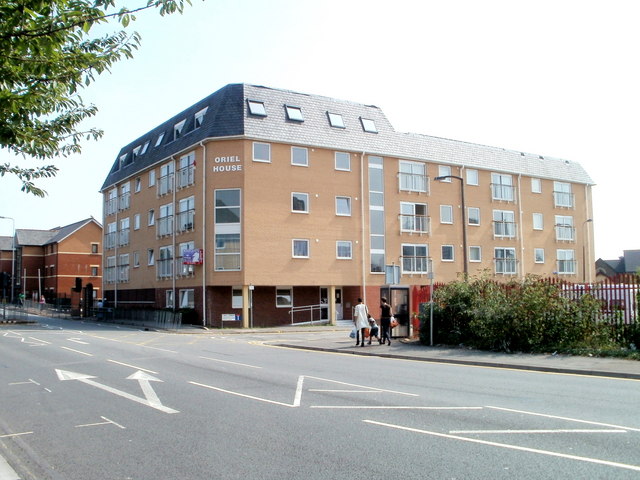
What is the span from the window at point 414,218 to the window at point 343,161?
190 inches

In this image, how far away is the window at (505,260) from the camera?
45.6 meters

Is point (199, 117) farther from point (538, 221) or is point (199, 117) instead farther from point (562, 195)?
point (562, 195)

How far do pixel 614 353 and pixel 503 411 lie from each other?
8409mm

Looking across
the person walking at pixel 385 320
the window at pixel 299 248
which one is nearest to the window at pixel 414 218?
the window at pixel 299 248

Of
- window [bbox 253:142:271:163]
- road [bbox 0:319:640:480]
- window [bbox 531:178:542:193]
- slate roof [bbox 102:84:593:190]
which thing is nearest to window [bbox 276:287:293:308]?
window [bbox 253:142:271:163]

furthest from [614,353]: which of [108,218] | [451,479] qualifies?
[108,218]

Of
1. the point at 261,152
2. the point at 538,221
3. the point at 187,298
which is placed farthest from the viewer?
the point at 538,221

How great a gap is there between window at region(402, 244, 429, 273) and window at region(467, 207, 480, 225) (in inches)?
185

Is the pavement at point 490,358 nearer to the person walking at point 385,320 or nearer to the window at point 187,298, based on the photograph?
the person walking at point 385,320

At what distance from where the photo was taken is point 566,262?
4922cm

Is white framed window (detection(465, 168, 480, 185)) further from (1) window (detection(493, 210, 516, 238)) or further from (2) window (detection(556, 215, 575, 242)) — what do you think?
(2) window (detection(556, 215, 575, 242))

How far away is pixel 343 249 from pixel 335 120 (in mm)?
8565

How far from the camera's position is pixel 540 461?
6.25 metres

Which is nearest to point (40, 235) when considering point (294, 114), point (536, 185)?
point (294, 114)
